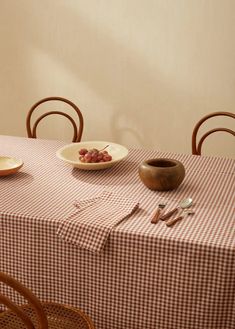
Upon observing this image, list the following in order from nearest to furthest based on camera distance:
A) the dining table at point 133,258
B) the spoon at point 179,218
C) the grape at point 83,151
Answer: the dining table at point 133,258, the spoon at point 179,218, the grape at point 83,151

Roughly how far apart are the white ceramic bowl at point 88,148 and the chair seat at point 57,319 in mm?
591

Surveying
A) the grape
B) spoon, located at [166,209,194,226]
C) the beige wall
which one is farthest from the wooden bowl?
the beige wall

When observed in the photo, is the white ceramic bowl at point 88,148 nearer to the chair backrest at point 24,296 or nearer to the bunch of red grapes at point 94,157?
the bunch of red grapes at point 94,157

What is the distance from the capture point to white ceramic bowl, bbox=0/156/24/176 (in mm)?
1891

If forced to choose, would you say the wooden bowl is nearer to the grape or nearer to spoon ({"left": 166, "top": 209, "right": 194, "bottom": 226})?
spoon ({"left": 166, "top": 209, "right": 194, "bottom": 226})

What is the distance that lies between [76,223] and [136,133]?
183 centimetres

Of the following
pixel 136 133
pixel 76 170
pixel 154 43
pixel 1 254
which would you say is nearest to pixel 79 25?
pixel 154 43

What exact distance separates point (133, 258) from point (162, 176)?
1.20 feet

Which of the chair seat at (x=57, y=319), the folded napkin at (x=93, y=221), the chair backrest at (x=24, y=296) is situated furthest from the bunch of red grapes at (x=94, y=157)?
the chair backrest at (x=24, y=296)

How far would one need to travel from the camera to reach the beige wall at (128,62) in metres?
3.01

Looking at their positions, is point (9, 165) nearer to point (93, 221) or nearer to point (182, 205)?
point (93, 221)

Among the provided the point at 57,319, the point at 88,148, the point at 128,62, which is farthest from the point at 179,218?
the point at 128,62

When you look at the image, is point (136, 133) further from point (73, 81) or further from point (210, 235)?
point (210, 235)

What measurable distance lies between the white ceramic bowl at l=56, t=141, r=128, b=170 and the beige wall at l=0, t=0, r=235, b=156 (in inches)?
41.9
